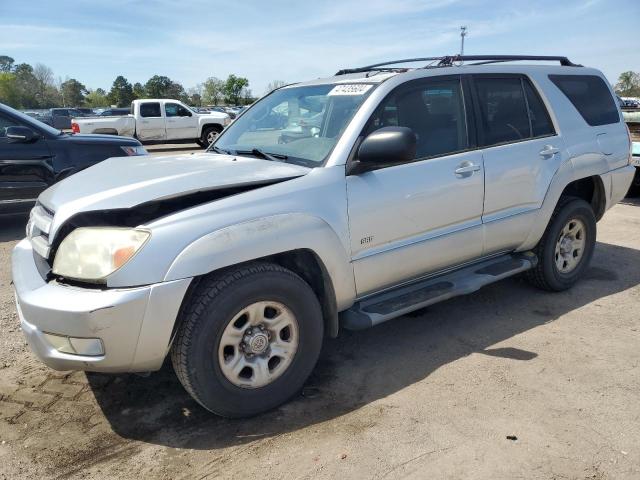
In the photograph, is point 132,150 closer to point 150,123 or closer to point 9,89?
point 150,123

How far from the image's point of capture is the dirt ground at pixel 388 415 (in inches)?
96.3

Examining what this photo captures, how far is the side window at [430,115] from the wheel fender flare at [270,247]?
2.74ft

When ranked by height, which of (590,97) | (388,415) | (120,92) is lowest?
(388,415)

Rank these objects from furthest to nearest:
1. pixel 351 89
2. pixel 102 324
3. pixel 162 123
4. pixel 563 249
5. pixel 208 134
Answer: pixel 208 134
pixel 162 123
pixel 563 249
pixel 351 89
pixel 102 324

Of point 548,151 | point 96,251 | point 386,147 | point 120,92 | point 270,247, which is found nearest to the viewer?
point 96,251

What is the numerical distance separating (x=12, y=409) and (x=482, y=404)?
8.66 feet

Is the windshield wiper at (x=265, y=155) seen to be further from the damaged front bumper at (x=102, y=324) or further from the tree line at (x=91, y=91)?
the tree line at (x=91, y=91)

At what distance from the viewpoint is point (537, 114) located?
4.24 m

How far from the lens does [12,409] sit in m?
2.93

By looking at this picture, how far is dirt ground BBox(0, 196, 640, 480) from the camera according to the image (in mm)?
2445

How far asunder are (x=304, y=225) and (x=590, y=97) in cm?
333

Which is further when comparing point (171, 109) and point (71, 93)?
point (71, 93)

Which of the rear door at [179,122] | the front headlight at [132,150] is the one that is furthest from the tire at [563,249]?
the rear door at [179,122]

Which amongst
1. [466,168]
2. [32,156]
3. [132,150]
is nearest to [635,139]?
[466,168]
